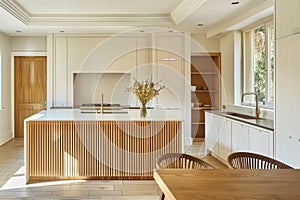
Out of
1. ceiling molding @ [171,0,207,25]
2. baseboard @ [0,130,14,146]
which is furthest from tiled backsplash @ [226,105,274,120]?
baseboard @ [0,130,14,146]

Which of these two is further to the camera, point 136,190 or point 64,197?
point 136,190

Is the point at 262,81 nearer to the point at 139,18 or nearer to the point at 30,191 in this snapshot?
the point at 139,18

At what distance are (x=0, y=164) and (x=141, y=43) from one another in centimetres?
393

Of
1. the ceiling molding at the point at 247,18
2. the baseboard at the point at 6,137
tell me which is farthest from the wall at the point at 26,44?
the ceiling molding at the point at 247,18

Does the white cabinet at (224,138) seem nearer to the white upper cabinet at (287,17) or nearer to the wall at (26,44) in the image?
the white upper cabinet at (287,17)

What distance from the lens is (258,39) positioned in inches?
259

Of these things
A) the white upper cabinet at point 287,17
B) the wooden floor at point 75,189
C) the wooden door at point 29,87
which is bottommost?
the wooden floor at point 75,189

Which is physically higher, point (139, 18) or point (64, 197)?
point (139, 18)

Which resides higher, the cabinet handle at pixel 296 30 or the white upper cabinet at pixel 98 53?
the white upper cabinet at pixel 98 53

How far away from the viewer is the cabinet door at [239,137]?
5.04 metres

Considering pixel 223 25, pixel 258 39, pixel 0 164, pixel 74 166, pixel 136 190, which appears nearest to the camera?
pixel 136 190

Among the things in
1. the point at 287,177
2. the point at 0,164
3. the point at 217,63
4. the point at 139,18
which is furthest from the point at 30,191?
the point at 217,63

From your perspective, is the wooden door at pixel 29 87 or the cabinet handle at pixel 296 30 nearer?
the cabinet handle at pixel 296 30

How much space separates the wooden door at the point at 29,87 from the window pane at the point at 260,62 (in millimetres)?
4913
